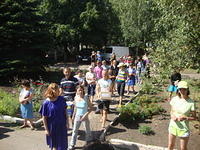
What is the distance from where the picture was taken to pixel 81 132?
24.7ft

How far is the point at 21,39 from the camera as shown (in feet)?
54.5

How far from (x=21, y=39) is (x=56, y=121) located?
1265cm

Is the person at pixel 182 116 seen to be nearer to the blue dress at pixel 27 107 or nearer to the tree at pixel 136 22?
the blue dress at pixel 27 107

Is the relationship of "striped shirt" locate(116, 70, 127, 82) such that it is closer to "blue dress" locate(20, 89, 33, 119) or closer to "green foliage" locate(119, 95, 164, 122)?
"green foliage" locate(119, 95, 164, 122)

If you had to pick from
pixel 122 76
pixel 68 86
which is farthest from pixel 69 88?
pixel 122 76

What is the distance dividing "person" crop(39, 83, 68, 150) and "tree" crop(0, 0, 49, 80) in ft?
35.9

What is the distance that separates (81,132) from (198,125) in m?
3.36

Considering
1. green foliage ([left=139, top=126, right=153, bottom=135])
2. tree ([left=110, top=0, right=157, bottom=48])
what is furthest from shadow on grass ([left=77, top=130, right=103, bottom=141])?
tree ([left=110, top=0, right=157, bottom=48])

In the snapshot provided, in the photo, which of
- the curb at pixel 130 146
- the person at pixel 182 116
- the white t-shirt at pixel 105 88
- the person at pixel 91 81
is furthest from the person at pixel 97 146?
the person at pixel 91 81

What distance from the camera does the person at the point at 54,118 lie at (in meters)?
5.12

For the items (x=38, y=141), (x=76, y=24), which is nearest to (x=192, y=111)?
(x=38, y=141)

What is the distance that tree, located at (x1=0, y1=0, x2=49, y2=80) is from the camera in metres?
15.7

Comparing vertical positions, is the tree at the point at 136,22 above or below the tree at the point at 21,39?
above

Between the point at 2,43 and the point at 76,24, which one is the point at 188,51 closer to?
the point at 2,43
